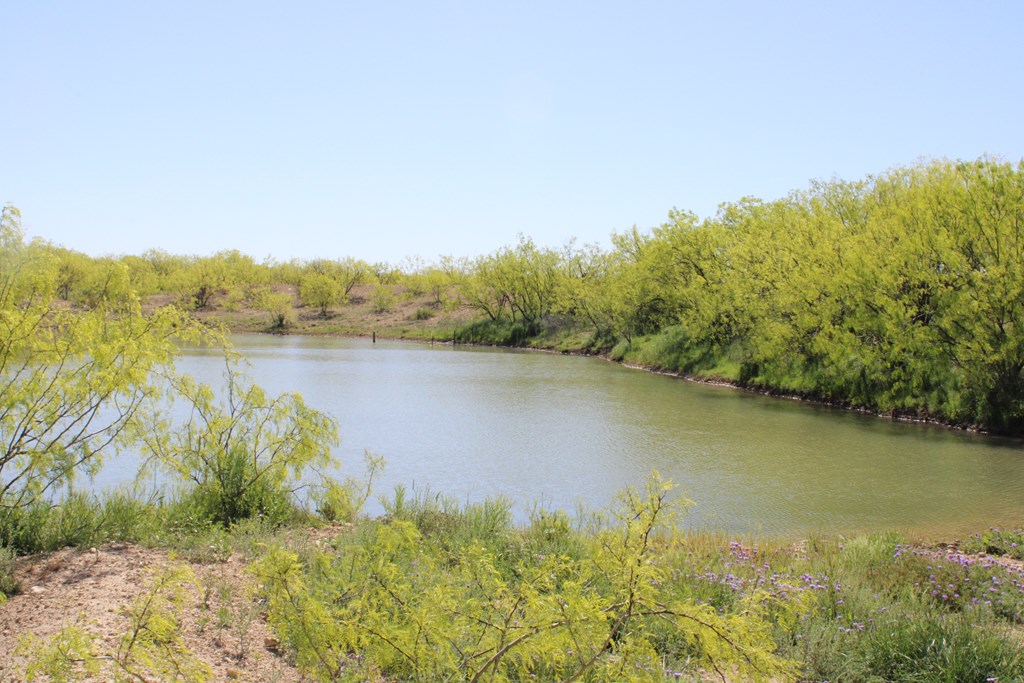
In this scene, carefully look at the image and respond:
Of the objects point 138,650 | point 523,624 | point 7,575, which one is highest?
point 523,624

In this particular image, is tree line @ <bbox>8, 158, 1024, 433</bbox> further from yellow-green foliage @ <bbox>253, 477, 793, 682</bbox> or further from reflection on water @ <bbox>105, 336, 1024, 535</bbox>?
yellow-green foliage @ <bbox>253, 477, 793, 682</bbox>

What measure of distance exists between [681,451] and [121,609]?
15.7 m

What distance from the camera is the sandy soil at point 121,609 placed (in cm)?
514

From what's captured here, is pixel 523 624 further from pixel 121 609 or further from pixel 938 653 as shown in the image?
pixel 938 653

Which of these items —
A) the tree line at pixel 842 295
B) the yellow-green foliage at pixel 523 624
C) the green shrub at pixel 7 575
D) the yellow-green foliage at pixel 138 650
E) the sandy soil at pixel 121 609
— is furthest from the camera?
the tree line at pixel 842 295

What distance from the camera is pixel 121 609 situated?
15.3 ft

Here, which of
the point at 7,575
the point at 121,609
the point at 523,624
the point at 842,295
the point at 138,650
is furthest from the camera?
the point at 842,295

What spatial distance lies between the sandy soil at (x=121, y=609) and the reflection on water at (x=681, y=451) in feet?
19.4

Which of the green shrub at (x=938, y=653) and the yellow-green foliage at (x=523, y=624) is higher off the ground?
the yellow-green foliage at (x=523, y=624)

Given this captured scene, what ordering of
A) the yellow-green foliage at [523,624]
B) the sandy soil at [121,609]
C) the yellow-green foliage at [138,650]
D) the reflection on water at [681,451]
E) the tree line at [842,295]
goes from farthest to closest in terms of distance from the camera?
the tree line at [842,295]
the reflection on water at [681,451]
the sandy soil at [121,609]
the yellow-green foliage at [523,624]
the yellow-green foliage at [138,650]

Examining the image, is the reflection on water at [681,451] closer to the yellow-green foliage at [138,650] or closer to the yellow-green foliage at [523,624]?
the yellow-green foliage at [523,624]

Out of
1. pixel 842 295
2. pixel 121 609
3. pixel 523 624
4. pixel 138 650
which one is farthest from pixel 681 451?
pixel 138 650

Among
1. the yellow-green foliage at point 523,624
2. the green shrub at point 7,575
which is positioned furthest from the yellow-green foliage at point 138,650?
the green shrub at point 7,575

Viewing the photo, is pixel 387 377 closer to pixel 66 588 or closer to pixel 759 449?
pixel 759 449
